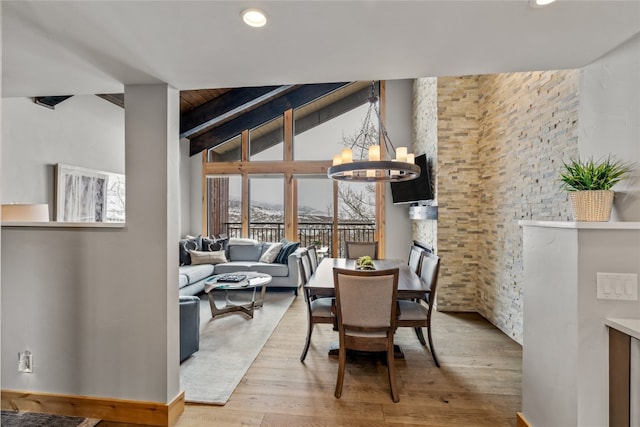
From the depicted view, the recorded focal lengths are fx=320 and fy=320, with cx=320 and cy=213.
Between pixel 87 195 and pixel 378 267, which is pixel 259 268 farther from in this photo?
pixel 87 195

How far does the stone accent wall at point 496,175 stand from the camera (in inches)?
109

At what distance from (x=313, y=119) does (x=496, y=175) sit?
4.02m

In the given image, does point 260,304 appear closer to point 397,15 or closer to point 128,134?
point 128,134

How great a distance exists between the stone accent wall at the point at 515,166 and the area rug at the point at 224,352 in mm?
2685

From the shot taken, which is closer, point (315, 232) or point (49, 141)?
point (49, 141)

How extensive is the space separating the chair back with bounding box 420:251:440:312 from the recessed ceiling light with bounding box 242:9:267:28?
2290 mm

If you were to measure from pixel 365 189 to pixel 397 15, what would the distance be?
5.18m

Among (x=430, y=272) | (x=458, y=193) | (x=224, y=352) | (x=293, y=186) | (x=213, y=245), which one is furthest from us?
(x=293, y=186)

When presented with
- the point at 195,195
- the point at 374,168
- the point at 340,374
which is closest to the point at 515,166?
the point at 374,168

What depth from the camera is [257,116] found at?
6871 mm

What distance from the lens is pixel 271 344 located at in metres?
3.33

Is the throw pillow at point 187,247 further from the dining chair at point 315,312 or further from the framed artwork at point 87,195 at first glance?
the dining chair at point 315,312

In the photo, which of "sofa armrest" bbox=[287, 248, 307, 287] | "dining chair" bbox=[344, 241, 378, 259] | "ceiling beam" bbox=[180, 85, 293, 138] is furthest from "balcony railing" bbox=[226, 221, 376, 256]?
"ceiling beam" bbox=[180, 85, 293, 138]

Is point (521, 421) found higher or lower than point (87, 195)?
lower
